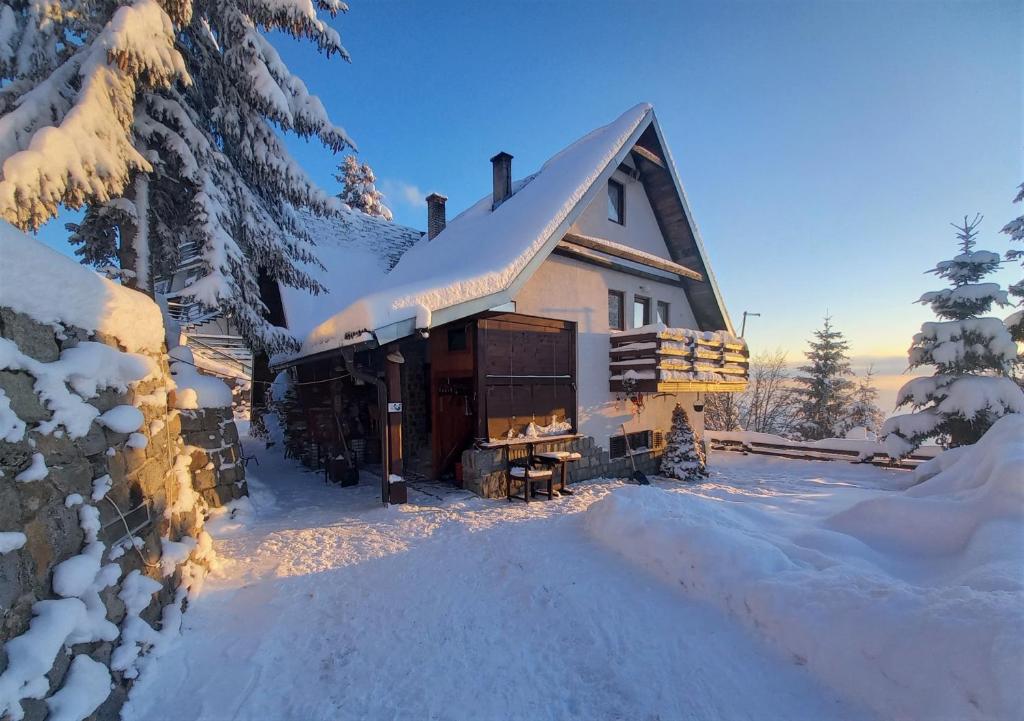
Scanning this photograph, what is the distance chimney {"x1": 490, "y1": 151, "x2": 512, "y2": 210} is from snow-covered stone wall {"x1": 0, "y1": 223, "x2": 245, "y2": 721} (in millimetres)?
10512

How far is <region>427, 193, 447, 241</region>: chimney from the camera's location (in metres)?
16.2

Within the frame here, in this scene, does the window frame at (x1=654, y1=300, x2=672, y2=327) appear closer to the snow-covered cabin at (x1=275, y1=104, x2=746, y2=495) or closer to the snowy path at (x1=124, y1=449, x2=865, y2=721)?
the snow-covered cabin at (x1=275, y1=104, x2=746, y2=495)

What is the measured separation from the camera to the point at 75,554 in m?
2.91

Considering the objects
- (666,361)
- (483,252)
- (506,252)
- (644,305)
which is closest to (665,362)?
(666,361)

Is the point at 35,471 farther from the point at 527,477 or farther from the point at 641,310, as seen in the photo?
the point at 641,310

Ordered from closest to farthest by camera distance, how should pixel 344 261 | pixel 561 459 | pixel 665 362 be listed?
pixel 561 459 < pixel 665 362 < pixel 344 261

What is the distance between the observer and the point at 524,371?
31.4 feet

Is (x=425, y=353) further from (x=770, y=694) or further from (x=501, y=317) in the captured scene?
(x=770, y=694)

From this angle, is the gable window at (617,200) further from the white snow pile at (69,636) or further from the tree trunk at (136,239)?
the white snow pile at (69,636)

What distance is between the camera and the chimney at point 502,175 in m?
13.3

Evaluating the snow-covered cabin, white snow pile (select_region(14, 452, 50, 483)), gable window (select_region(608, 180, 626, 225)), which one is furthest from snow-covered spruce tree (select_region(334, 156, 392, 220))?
white snow pile (select_region(14, 452, 50, 483))

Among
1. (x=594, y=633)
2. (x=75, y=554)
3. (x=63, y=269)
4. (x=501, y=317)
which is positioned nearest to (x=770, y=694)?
(x=594, y=633)

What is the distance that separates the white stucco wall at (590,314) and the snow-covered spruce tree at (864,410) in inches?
775

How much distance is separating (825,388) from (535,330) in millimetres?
23033
